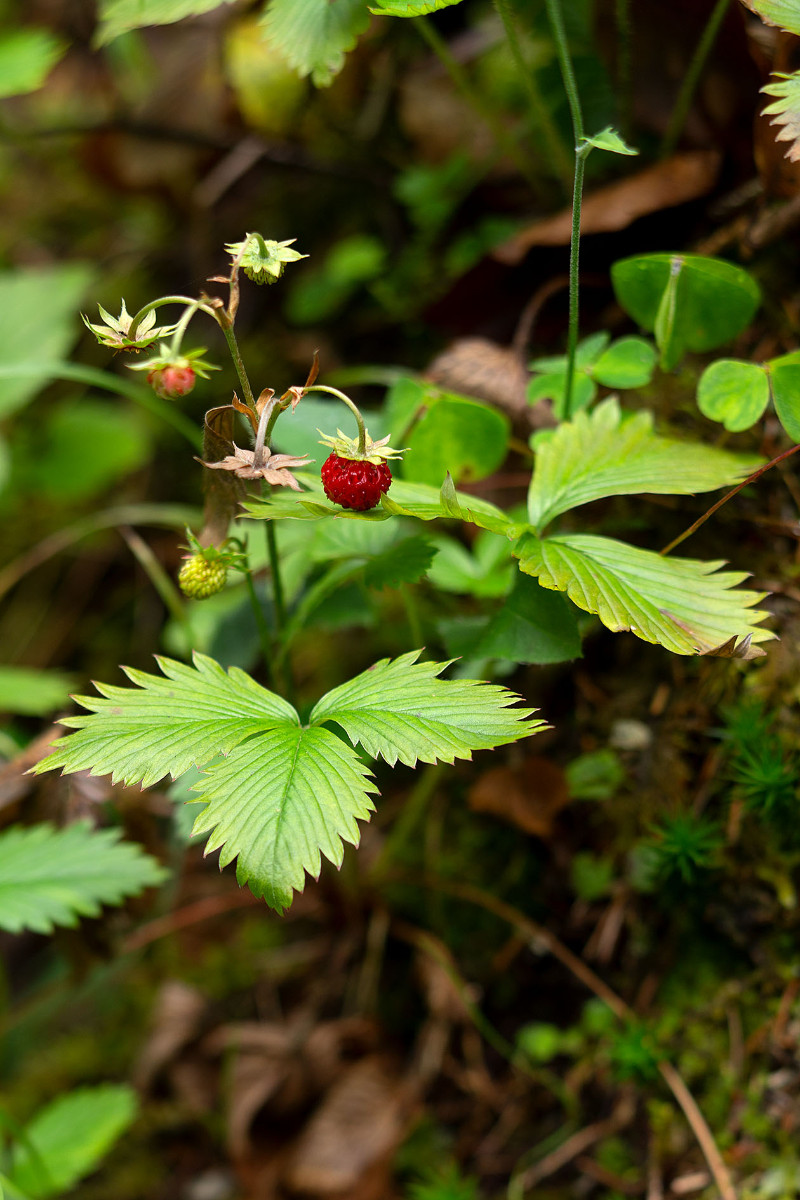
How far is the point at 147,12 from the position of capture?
1.35 metres

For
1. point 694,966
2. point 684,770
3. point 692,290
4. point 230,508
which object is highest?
point 692,290

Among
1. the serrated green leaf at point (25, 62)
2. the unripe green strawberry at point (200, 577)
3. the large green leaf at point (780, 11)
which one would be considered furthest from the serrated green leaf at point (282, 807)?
the serrated green leaf at point (25, 62)

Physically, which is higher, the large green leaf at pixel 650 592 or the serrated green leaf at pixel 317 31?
the serrated green leaf at pixel 317 31

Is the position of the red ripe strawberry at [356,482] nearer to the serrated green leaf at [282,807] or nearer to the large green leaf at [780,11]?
the serrated green leaf at [282,807]

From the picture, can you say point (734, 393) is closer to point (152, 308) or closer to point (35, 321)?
point (152, 308)

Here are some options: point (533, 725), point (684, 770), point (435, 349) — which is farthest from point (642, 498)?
point (435, 349)

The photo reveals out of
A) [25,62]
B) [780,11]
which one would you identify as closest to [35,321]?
[25,62]

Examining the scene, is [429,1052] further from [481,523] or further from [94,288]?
[94,288]

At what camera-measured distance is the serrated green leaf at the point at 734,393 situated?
3.99ft

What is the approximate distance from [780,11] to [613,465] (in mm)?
602

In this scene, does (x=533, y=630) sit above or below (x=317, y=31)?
below

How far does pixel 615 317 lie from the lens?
5.49 ft

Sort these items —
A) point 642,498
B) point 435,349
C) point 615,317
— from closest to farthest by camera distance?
point 642,498 → point 615,317 → point 435,349

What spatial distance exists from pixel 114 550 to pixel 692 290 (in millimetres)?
1868
